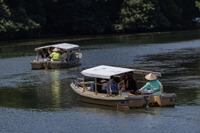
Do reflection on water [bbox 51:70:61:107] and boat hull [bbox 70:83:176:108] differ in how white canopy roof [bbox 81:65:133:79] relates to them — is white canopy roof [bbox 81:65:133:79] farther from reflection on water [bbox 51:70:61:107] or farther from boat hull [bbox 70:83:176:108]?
reflection on water [bbox 51:70:61:107]

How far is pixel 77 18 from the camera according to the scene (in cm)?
9375

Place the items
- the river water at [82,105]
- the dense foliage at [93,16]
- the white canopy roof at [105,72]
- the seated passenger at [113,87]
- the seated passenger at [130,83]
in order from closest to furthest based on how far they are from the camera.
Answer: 1. the river water at [82,105]
2. the white canopy roof at [105,72]
3. the seated passenger at [113,87]
4. the seated passenger at [130,83]
5. the dense foliage at [93,16]

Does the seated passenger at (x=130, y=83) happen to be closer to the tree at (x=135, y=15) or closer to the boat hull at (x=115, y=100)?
the boat hull at (x=115, y=100)

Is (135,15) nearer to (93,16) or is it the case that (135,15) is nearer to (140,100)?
(93,16)

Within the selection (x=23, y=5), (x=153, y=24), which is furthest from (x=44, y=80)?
(x=153, y=24)

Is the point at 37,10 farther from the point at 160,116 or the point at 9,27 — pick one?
the point at 160,116

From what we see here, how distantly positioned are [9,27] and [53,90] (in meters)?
47.8

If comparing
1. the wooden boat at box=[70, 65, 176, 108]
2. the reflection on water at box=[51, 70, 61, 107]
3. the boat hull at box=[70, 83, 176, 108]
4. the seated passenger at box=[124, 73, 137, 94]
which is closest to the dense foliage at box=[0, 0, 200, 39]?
the reflection on water at box=[51, 70, 61, 107]

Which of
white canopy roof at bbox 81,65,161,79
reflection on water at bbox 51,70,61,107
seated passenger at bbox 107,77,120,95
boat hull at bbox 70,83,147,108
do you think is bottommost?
reflection on water at bbox 51,70,61,107

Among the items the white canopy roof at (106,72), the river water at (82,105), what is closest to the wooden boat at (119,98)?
the white canopy roof at (106,72)

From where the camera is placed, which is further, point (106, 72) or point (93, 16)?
point (93, 16)

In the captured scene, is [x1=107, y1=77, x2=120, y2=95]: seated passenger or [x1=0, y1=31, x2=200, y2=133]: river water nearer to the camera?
[x1=0, y1=31, x2=200, y2=133]: river water

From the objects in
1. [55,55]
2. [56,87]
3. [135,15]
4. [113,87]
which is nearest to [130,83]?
[113,87]

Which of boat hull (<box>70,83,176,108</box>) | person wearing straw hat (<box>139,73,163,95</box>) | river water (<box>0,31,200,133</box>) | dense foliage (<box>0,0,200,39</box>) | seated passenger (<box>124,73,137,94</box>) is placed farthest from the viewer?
dense foliage (<box>0,0,200,39</box>)
